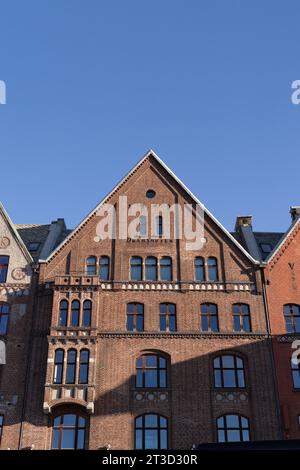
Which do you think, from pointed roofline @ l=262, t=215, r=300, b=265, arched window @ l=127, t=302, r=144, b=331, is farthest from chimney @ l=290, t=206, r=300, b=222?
arched window @ l=127, t=302, r=144, b=331

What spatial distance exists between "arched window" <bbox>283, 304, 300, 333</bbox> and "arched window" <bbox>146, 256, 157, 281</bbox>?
752 cm

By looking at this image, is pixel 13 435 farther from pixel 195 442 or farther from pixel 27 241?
pixel 27 241

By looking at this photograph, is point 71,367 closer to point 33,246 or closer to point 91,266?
point 91,266

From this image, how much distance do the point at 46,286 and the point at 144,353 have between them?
667 cm

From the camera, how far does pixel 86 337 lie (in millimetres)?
29234

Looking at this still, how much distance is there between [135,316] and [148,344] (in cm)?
183

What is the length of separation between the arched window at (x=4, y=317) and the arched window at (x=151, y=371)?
7.39m

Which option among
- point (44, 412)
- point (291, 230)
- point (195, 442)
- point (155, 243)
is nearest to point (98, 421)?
point (44, 412)

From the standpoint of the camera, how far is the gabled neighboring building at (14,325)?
27719mm

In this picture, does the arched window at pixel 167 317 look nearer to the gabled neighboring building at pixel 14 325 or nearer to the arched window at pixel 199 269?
the arched window at pixel 199 269

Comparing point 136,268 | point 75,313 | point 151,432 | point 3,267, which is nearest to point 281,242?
point 136,268

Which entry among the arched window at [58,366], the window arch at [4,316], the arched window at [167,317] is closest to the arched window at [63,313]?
the arched window at [58,366]

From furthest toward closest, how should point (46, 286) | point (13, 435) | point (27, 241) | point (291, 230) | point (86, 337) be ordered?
point (27, 241) → point (291, 230) → point (46, 286) → point (86, 337) → point (13, 435)

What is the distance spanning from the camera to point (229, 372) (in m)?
29.6
